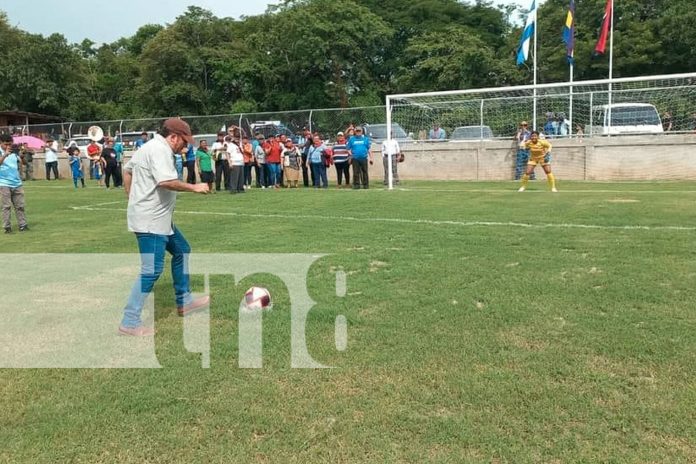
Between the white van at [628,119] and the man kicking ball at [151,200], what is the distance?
1705 cm

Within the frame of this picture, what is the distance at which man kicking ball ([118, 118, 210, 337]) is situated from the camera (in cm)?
494

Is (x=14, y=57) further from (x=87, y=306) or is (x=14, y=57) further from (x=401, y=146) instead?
(x=87, y=306)

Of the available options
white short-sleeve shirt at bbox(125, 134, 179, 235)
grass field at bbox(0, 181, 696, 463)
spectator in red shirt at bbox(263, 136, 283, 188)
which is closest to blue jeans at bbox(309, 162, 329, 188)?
spectator in red shirt at bbox(263, 136, 283, 188)

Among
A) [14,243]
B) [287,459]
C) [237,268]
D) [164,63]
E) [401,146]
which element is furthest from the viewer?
[164,63]

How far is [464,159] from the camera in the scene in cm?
2111

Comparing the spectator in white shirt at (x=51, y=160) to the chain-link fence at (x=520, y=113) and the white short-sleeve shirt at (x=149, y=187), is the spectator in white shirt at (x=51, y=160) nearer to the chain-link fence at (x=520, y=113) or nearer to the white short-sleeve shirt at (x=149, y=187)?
the chain-link fence at (x=520, y=113)

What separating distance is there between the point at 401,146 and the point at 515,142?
13.6ft

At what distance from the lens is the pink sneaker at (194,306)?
546cm

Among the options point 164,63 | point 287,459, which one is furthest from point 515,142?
point 164,63

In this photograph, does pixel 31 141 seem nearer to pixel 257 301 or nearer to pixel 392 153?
pixel 392 153

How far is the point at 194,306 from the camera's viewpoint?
553 cm

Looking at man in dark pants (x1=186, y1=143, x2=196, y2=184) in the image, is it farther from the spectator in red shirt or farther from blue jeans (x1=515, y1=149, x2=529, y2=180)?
blue jeans (x1=515, y1=149, x2=529, y2=180)

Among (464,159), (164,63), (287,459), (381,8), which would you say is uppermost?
(381,8)

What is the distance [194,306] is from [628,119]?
1729 centimetres
